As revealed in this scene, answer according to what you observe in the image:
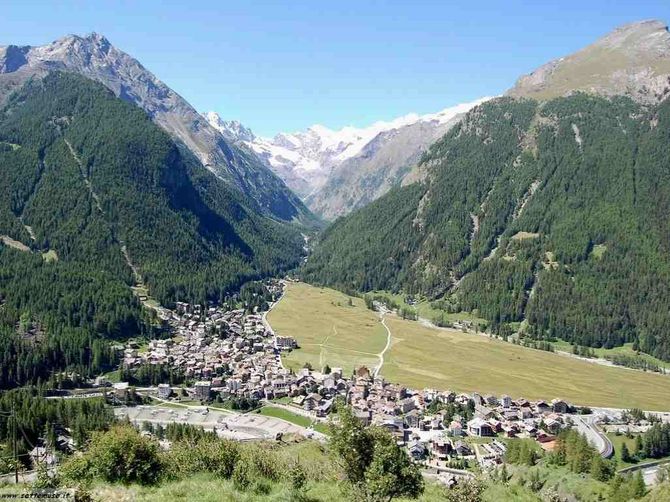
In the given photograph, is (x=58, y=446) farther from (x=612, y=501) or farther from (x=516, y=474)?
(x=612, y=501)

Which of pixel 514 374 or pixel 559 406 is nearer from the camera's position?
pixel 559 406

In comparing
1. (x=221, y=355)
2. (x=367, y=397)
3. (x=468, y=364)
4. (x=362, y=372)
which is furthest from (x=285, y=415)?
(x=468, y=364)

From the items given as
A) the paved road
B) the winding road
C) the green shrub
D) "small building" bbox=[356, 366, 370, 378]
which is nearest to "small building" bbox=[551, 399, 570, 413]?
the paved road

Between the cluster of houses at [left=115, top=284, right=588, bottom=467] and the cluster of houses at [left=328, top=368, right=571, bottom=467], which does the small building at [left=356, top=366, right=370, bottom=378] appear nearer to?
the cluster of houses at [left=115, top=284, right=588, bottom=467]

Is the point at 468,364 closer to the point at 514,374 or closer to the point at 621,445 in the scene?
the point at 514,374

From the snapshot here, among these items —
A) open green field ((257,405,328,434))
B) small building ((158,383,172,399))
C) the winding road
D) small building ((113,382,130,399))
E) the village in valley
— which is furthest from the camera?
the winding road

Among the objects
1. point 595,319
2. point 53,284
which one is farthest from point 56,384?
point 595,319
